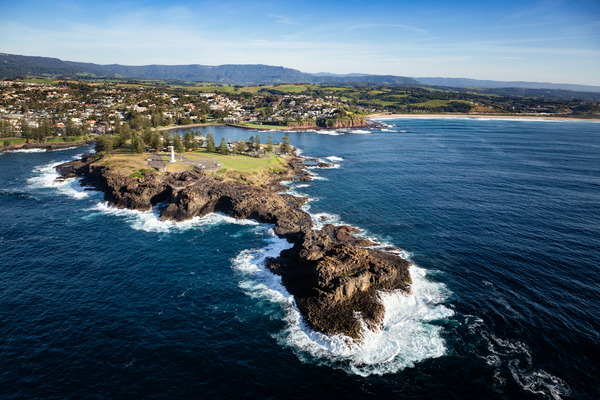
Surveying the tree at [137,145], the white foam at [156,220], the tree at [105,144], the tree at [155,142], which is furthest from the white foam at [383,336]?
the tree at [105,144]

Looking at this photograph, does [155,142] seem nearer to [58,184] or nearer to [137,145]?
[137,145]

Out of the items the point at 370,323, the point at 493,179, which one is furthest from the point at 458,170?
the point at 370,323

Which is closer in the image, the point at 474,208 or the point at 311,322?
the point at 311,322

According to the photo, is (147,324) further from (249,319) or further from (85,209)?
(85,209)

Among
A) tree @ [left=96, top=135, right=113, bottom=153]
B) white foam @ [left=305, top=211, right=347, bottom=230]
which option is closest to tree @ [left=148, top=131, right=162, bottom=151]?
tree @ [left=96, top=135, right=113, bottom=153]

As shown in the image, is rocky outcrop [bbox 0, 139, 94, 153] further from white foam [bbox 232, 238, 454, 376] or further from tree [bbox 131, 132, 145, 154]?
white foam [bbox 232, 238, 454, 376]

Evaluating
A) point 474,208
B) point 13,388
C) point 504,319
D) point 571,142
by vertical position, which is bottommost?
point 13,388
